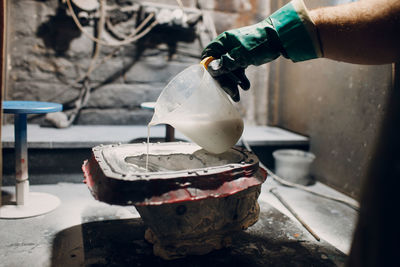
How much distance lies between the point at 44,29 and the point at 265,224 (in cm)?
271

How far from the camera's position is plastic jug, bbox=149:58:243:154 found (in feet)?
4.64

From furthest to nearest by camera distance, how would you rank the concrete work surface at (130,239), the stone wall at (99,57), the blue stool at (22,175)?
1. the stone wall at (99,57)
2. the blue stool at (22,175)
3. the concrete work surface at (130,239)

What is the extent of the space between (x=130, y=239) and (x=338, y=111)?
2048 mm

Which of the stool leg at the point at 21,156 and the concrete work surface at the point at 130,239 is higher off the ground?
the stool leg at the point at 21,156

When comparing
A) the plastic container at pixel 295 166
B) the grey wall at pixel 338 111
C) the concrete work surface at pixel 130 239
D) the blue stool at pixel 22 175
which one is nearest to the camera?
the concrete work surface at pixel 130 239

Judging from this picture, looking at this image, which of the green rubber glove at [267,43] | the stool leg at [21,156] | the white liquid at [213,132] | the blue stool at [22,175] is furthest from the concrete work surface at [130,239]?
the green rubber glove at [267,43]

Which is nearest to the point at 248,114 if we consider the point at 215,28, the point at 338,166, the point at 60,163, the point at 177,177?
the point at 215,28

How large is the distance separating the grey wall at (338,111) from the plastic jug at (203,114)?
3.77 ft

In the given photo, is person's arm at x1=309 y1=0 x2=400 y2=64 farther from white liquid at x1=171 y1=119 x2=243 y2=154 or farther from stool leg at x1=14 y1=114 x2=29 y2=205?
stool leg at x1=14 y1=114 x2=29 y2=205

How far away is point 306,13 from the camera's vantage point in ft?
4.55

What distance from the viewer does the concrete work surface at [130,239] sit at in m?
1.59

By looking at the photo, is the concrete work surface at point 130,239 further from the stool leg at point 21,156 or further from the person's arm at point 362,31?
the person's arm at point 362,31

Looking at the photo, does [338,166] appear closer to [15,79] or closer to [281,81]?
[281,81]

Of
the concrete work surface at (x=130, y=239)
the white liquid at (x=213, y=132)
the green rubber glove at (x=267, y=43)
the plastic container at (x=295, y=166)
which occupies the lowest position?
the concrete work surface at (x=130, y=239)
